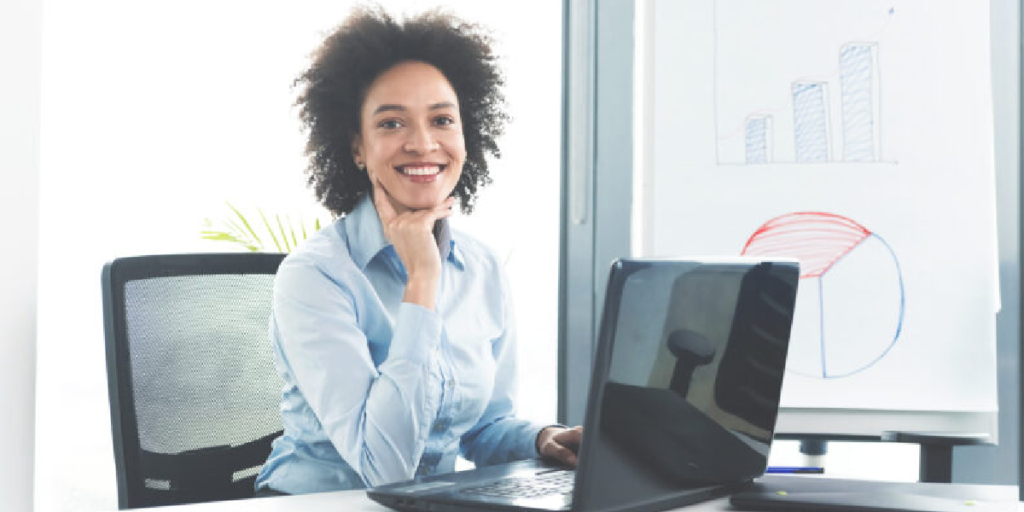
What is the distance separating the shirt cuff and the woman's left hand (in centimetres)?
19

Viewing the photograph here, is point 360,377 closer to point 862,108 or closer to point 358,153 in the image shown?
point 358,153

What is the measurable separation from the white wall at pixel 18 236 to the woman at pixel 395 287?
62cm

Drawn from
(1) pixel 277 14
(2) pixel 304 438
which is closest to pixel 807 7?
(1) pixel 277 14

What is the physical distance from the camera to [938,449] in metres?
1.83

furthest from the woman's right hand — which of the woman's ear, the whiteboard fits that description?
the whiteboard

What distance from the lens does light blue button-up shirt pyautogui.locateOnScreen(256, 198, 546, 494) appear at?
1354 millimetres

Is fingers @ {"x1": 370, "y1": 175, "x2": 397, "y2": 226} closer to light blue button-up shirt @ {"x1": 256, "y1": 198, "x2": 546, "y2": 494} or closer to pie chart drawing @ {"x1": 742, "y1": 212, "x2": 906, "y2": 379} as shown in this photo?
light blue button-up shirt @ {"x1": 256, "y1": 198, "x2": 546, "y2": 494}

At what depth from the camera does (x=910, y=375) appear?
2.00 meters

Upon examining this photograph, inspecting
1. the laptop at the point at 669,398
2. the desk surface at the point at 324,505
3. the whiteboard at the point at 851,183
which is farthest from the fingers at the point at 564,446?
the whiteboard at the point at 851,183

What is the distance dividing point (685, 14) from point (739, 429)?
1265 millimetres

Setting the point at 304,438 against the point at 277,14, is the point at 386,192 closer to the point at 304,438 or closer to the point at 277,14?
the point at 304,438

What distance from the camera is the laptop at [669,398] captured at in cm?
88

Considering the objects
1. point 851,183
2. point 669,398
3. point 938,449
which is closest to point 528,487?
point 669,398

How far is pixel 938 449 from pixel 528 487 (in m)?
1.08
